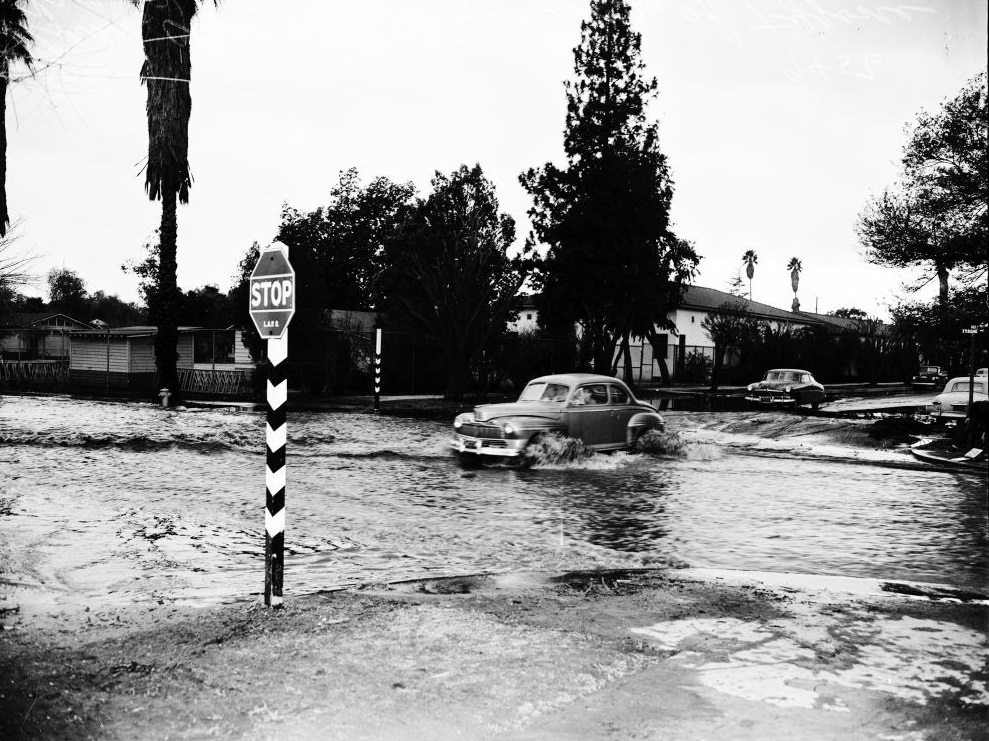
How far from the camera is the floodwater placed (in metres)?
7.53

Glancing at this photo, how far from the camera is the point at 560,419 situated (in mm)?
14289

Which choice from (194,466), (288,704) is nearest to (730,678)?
(288,704)

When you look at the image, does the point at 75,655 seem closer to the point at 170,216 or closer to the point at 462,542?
the point at 462,542

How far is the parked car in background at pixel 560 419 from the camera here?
45.5 feet

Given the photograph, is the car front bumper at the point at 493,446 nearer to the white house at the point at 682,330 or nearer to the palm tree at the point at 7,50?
the palm tree at the point at 7,50

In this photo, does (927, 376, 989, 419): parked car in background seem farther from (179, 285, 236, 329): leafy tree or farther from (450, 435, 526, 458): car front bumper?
(179, 285, 236, 329): leafy tree

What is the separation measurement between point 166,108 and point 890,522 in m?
21.3

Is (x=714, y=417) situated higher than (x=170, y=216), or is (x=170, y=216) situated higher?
(x=170, y=216)

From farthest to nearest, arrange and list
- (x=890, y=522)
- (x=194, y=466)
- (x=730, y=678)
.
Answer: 1. (x=194, y=466)
2. (x=890, y=522)
3. (x=730, y=678)

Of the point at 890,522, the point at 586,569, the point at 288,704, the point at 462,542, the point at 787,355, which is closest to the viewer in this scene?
the point at 288,704

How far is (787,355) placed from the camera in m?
51.5

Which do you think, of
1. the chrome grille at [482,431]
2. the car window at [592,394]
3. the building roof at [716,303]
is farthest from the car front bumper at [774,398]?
the building roof at [716,303]

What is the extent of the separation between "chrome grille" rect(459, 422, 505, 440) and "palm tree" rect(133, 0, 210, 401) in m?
13.8

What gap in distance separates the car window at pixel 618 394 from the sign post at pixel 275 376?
9619mm
